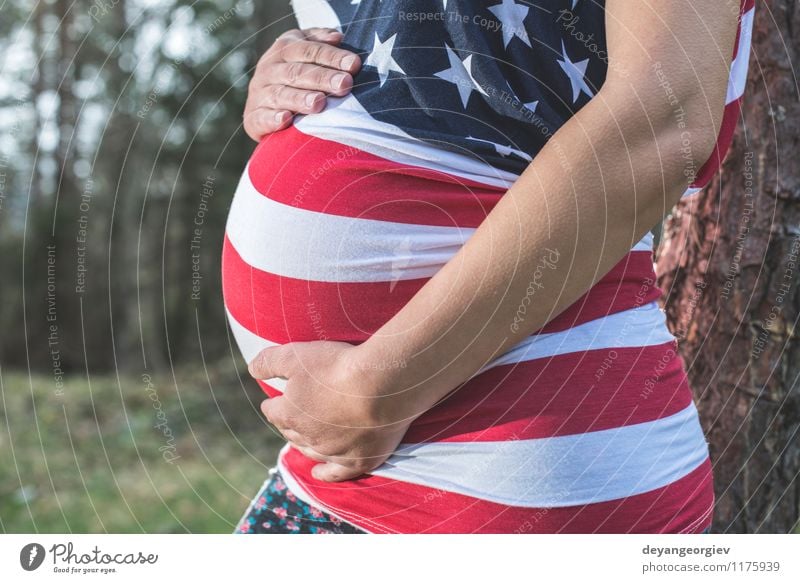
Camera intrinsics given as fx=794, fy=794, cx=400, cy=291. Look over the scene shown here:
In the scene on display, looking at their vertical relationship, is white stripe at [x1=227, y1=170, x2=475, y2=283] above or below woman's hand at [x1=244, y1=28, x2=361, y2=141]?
below

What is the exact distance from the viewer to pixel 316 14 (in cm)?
82

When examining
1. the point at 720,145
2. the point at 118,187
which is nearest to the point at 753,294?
the point at 720,145

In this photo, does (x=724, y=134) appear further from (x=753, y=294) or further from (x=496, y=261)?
(x=753, y=294)

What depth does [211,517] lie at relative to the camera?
207cm

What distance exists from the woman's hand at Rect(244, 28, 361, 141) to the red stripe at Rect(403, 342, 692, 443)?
0.29 meters

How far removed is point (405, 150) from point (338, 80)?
0.11 meters

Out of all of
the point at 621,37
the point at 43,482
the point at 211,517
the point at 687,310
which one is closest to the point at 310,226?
the point at 621,37

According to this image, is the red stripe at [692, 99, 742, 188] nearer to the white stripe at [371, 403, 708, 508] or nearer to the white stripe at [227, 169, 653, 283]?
the white stripe at [227, 169, 653, 283]

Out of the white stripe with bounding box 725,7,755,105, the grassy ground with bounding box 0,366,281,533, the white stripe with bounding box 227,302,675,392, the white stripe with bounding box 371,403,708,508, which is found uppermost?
the white stripe with bounding box 725,7,755,105

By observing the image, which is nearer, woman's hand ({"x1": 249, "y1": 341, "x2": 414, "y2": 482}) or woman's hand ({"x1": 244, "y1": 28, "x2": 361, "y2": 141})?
woman's hand ({"x1": 249, "y1": 341, "x2": 414, "y2": 482})

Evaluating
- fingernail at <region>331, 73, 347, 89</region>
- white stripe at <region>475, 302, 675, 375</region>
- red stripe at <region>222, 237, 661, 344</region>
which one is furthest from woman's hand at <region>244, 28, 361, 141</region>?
white stripe at <region>475, 302, 675, 375</region>

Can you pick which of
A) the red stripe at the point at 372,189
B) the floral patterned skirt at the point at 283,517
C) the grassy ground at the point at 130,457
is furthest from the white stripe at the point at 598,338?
the grassy ground at the point at 130,457

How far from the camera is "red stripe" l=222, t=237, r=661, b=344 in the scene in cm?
64
